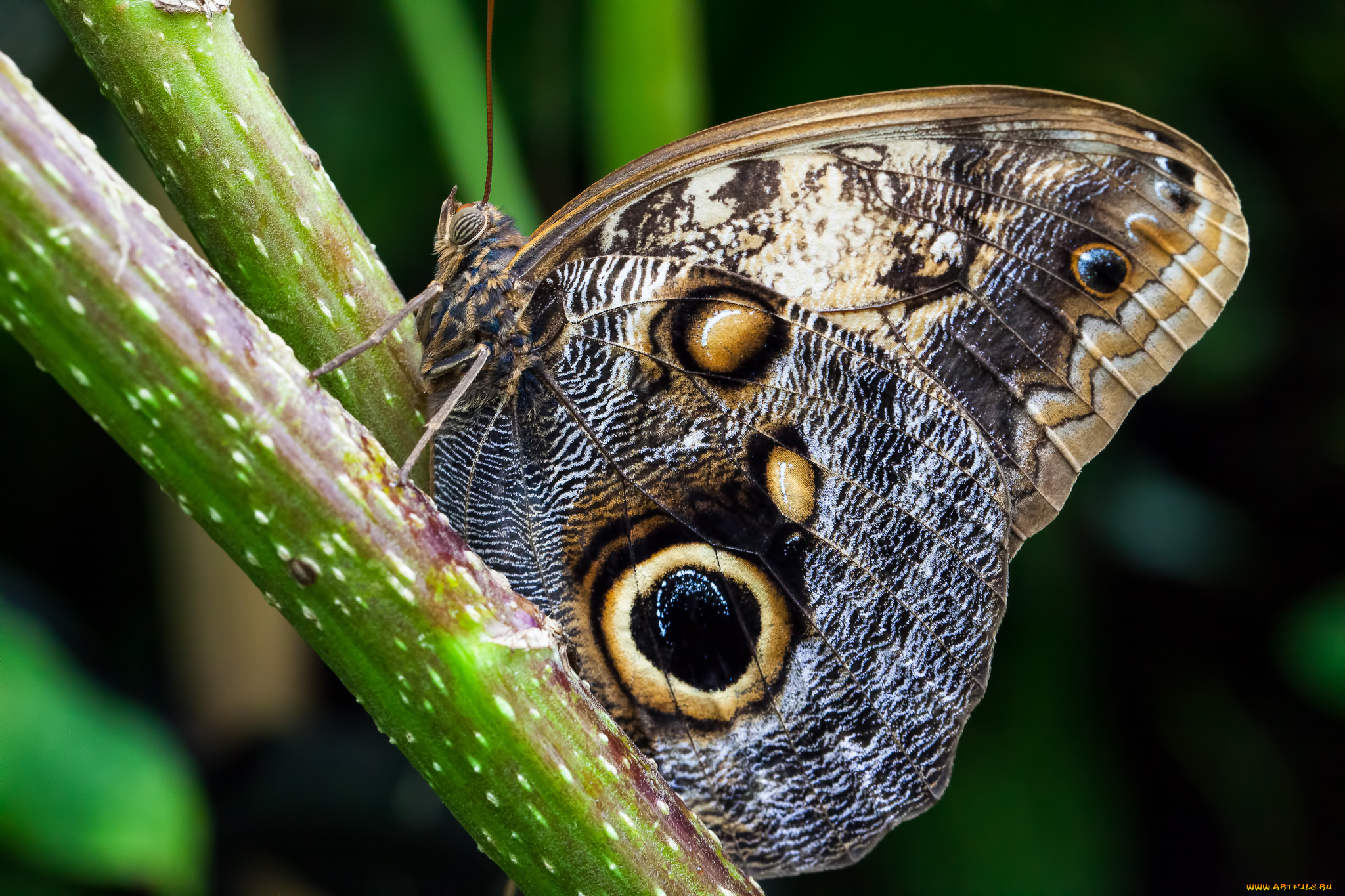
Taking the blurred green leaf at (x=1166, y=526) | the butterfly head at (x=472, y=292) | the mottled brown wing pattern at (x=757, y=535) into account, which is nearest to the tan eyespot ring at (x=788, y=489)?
the mottled brown wing pattern at (x=757, y=535)

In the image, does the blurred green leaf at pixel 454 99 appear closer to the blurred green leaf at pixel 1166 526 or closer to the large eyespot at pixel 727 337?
the large eyespot at pixel 727 337

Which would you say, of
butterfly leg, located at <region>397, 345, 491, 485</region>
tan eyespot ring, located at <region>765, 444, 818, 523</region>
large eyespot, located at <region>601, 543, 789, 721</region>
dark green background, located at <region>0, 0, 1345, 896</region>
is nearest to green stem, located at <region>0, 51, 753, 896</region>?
butterfly leg, located at <region>397, 345, 491, 485</region>

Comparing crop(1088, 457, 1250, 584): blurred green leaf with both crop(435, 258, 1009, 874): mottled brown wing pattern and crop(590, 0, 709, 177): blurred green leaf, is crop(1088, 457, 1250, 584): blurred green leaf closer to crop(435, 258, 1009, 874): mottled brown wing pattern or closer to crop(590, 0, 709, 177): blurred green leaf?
crop(435, 258, 1009, 874): mottled brown wing pattern

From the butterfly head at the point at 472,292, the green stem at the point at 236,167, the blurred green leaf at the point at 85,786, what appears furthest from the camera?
the blurred green leaf at the point at 85,786

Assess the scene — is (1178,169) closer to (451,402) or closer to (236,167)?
(451,402)

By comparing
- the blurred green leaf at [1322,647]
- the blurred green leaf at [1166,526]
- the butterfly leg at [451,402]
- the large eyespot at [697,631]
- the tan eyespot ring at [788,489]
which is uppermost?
the butterfly leg at [451,402]
